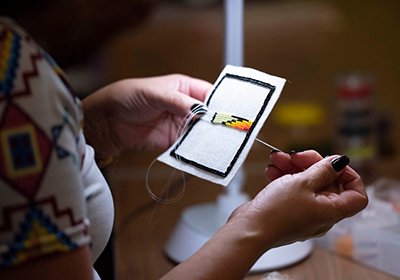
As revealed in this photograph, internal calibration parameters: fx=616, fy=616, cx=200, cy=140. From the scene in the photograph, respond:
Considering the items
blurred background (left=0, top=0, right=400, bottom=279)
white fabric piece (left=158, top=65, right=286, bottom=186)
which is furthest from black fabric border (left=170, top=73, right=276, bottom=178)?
blurred background (left=0, top=0, right=400, bottom=279)

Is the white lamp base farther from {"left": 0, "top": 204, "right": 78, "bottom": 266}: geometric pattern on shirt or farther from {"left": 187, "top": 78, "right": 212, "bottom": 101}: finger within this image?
{"left": 0, "top": 204, "right": 78, "bottom": 266}: geometric pattern on shirt

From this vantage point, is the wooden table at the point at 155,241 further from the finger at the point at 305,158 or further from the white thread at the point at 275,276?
the finger at the point at 305,158

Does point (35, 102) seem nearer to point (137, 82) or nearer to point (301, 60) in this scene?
point (137, 82)

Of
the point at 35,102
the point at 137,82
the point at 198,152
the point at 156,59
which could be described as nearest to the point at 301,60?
the point at 156,59

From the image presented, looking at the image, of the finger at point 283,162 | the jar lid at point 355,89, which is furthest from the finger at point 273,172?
the jar lid at point 355,89

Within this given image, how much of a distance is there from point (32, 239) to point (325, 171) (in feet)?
0.96

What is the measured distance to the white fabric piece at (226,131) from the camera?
2.17 feet

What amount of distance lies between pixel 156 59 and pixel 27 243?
96 centimetres

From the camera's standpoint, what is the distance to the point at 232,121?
2.23 feet

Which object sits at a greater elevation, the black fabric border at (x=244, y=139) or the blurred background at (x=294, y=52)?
the black fabric border at (x=244, y=139)

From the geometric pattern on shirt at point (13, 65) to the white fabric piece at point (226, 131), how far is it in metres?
0.24

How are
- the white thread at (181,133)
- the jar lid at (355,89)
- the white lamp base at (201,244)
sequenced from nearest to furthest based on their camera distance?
the white thread at (181,133) < the white lamp base at (201,244) < the jar lid at (355,89)

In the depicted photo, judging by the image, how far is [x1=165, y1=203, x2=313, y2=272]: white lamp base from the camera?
818 millimetres

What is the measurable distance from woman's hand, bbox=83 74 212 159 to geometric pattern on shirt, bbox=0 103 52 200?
0.90 ft
